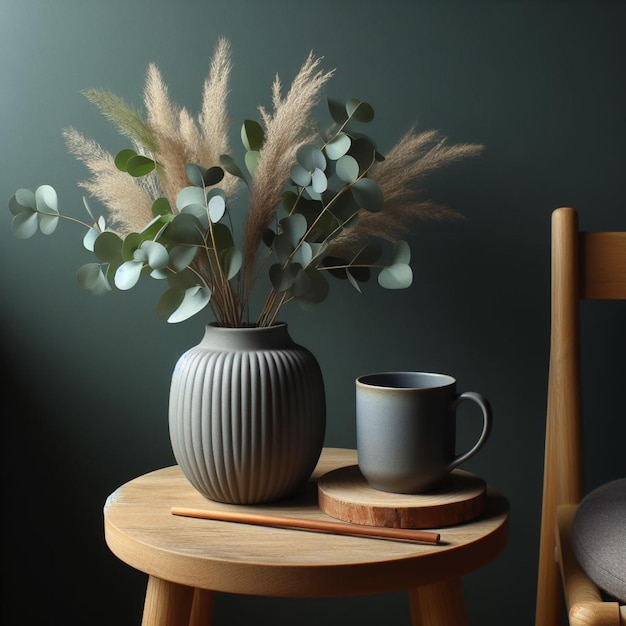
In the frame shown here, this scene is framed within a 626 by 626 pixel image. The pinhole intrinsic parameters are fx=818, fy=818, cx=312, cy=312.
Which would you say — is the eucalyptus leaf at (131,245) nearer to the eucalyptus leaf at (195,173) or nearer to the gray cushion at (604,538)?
the eucalyptus leaf at (195,173)

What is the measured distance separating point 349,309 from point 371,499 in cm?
44

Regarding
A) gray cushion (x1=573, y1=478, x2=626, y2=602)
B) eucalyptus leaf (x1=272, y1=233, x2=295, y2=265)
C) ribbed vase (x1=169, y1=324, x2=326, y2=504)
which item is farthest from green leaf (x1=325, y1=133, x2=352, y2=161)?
gray cushion (x1=573, y1=478, x2=626, y2=602)

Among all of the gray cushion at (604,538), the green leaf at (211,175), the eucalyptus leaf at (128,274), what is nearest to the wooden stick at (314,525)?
the gray cushion at (604,538)

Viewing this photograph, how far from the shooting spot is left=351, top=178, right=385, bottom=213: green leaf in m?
0.88

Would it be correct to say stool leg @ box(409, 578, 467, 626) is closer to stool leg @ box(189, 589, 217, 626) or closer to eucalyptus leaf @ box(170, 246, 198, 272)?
stool leg @ box(189, 589, 217, 626)

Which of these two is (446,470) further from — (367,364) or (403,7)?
(403,7)

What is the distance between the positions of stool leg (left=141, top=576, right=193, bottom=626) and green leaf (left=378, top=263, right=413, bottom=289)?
15.7 inches

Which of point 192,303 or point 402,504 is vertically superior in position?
point 192,303

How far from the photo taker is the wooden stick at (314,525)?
793 millimetres

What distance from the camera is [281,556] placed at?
0.77m

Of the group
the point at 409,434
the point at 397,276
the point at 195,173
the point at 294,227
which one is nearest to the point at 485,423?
the point at 409,434

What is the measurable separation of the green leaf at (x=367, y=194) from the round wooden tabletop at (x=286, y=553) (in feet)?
1.11

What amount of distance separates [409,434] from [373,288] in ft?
1.37

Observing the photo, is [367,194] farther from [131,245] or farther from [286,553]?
[286,553]
